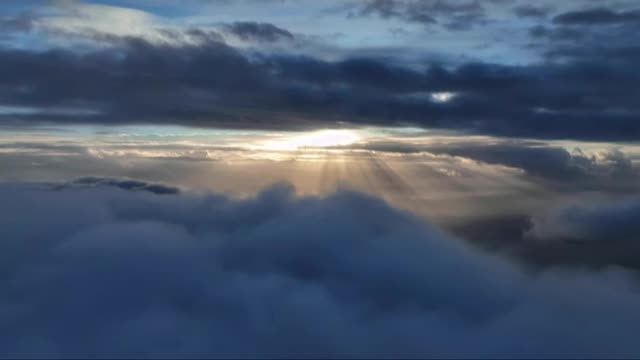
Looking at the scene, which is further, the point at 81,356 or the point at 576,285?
the point at 576,285

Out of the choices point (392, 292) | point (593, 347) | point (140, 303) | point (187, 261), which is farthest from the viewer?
point (187, 261)

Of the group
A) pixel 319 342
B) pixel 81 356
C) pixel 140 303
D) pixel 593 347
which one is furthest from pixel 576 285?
pixel 81 356

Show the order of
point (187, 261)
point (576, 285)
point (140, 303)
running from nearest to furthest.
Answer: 1. point (140, 303)
2. point (187, 261)
3. point (576, 285)

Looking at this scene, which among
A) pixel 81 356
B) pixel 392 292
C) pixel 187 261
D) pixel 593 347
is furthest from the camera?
pixel 187 261

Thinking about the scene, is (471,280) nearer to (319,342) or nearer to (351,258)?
(351,258)

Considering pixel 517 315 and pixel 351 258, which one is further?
pixel 351 258

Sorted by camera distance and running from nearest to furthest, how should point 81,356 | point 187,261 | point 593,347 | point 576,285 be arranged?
point 81,356
point 593,347
point 187,261
point 576,285

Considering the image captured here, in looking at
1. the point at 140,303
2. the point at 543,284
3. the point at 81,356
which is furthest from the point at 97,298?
the point at 543,284

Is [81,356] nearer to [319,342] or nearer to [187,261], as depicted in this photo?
[319,342]
